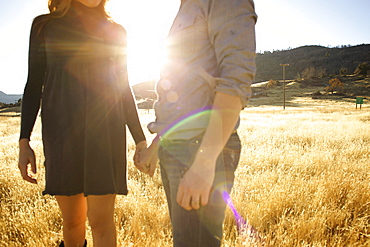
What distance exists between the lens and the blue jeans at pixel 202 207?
1.03 m

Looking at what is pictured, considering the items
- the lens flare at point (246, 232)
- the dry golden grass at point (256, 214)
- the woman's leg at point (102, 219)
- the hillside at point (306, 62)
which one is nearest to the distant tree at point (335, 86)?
the hillside at point (306, 62)

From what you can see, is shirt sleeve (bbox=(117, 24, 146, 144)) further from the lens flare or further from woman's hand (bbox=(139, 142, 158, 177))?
the lens flare

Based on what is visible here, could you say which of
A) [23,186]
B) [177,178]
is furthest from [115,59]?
[23,186]

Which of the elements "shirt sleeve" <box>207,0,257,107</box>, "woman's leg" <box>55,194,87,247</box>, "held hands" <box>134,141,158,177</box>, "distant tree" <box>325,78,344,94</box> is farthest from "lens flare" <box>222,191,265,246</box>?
"distant tree" <box>325,78,344,94</box>

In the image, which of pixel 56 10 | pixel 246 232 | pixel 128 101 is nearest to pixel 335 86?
pixel 246 232

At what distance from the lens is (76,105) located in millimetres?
1654

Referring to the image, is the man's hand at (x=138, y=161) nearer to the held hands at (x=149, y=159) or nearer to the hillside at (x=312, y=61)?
the held hands at (x=149, y=159)

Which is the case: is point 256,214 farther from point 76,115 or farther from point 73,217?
point 76,115

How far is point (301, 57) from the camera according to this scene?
127m

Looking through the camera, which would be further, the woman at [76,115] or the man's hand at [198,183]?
the woman at [76,115]

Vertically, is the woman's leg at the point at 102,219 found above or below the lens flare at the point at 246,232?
above

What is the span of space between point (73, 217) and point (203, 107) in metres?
1.36

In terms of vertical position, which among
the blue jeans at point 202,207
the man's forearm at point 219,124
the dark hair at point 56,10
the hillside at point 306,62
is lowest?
the blue jeans at point 202,207

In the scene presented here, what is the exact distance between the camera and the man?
0.97 m
